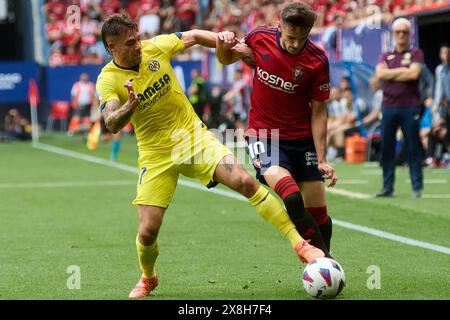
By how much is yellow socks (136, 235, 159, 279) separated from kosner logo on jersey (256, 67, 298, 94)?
58.2 inches

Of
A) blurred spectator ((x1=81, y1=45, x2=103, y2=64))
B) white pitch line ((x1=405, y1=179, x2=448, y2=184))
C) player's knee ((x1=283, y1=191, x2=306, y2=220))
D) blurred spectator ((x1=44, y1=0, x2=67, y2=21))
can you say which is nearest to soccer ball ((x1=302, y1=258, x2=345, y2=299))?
player's knee ((x1=283, y1=191, x2=306, y2=220))

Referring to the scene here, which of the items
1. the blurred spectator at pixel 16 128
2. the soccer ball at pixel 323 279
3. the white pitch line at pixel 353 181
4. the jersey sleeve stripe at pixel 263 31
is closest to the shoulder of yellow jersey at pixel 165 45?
the jersey sleeve stripe at pixel 263 31

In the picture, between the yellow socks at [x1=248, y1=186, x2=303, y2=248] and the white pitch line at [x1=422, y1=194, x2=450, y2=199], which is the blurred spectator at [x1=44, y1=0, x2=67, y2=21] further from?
the yellow socks at [x1=248, y1=186, x2=303, y2=248]

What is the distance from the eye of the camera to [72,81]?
111 ft

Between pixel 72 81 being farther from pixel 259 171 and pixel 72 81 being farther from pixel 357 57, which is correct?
pixel 259 171

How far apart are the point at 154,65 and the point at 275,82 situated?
3.02 feet

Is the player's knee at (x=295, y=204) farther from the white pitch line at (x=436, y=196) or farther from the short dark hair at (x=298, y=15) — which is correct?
the white pitch line at (x=436, y=196)

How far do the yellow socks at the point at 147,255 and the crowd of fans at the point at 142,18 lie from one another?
18372 millimetres

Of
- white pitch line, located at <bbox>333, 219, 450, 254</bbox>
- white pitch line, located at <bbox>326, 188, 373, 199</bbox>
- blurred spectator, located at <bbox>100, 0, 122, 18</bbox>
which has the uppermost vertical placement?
blurred spectator, located at <bbox>100, 0, 122, 18</bbox>

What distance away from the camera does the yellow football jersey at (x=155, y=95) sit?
26.3 feet

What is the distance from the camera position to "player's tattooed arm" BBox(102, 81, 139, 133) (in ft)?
24.9
